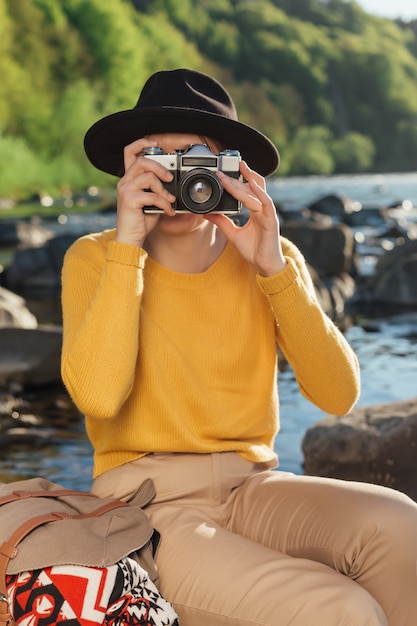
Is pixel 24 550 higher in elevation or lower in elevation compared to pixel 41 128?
lower

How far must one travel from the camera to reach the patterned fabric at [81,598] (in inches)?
71.7

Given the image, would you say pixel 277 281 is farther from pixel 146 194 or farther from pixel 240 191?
pixel 146 194

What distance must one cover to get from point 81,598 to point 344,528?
601 millimetres

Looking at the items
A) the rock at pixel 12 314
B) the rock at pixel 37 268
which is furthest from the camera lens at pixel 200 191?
the rock at pixel 37 268

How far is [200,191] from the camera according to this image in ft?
7.52

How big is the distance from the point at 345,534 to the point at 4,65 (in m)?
47.2

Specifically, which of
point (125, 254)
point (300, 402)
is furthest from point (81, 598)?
point (300, 402)

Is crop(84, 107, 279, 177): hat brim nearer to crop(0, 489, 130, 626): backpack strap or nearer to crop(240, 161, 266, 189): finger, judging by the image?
crop(240, 161, 266, 189): finger

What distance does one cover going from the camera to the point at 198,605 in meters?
2.00

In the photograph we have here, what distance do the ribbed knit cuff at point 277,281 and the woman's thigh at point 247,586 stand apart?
0.59m

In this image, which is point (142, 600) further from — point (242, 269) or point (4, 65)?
point (4, 65)

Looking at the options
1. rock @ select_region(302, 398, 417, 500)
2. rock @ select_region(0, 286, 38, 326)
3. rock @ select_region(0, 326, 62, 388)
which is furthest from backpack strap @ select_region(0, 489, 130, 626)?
rock @ select_region(0, 286, 38, 326)

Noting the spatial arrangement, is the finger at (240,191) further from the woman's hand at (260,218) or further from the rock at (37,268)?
the rock at (37,268)

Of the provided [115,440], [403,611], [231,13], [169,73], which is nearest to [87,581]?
[115,440]
